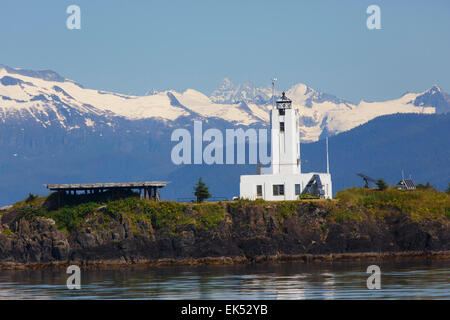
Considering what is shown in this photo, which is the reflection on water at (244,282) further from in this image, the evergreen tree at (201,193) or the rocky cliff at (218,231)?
the evergreen tree at (201,193)

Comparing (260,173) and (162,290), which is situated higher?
(260,173)

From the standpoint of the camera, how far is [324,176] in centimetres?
11350

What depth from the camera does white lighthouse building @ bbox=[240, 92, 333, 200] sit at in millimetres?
112438

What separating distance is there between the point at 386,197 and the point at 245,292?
46231 millimetres

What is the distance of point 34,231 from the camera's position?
10825 cm

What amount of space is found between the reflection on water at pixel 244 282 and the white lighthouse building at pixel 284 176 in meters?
14.2

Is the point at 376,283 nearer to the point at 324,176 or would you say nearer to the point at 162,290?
the point at 162,290

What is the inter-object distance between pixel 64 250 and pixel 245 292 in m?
43.2
